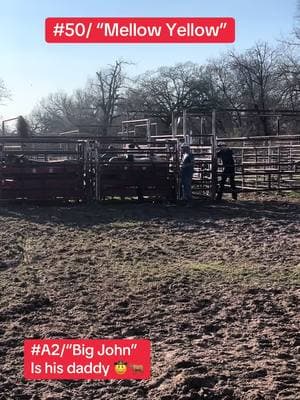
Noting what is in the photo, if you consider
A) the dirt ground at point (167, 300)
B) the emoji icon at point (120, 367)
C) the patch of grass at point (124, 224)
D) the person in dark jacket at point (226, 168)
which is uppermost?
the person in dark jacket at point (226, 168)

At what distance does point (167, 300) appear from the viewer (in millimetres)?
5832

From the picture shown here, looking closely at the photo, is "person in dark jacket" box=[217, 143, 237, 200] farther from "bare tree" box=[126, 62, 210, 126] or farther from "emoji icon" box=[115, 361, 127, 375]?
"bare tree" box=[126, 62, 210, 126]

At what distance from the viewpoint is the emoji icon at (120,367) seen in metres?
4.06

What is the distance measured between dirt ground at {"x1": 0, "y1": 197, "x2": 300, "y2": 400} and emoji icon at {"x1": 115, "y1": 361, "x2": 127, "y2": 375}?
16cm

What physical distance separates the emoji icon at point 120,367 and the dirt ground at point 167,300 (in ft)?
0.52

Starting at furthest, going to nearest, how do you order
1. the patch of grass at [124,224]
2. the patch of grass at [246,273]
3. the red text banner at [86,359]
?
the patch of grass at [124,224] < the patch of grass at [246,273] < the red text banner at [86,359]

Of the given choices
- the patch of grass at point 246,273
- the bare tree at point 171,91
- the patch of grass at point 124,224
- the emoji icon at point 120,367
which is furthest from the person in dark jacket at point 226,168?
the bare tree at point 171,91

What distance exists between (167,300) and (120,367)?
1.74 m

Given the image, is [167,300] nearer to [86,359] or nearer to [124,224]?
[86,359]

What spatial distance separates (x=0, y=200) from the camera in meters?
14.0

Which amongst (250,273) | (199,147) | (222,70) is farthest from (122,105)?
(250,273)

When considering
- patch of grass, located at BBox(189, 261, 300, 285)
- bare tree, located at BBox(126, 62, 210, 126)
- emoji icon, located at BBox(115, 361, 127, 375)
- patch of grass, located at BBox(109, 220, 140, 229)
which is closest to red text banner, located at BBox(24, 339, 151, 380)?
emoji icon, located at BBox(115, 361, 127, 375)

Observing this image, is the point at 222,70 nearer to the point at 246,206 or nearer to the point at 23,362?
the point at 246,206

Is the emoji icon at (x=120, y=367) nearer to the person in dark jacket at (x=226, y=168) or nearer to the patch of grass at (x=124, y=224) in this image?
the patch of grass at (x=124, y=224)
